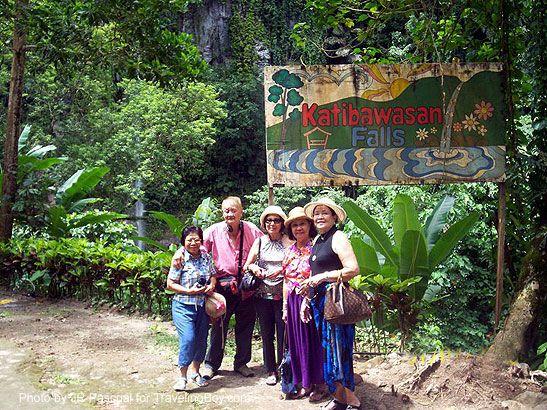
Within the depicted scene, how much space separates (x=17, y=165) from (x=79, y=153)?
32.1 feet

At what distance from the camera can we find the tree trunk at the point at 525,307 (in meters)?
3.74

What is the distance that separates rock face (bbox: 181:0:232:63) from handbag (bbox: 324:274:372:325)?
23.8 metres

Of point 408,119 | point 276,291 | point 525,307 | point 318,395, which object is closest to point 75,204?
point 276,291

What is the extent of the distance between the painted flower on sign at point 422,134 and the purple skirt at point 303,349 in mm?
1612

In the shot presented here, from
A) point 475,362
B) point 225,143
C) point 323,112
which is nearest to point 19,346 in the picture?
point 323,112

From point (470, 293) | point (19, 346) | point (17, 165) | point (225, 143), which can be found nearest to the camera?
point (19, 346)

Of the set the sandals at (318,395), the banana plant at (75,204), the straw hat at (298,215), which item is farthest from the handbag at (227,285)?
the banana plant at (75,204)

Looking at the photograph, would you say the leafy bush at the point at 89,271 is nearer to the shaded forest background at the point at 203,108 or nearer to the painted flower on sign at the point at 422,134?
the shaded forest background at the point at 203,108

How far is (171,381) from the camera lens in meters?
3.81

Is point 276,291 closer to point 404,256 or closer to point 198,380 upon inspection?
point 198,380

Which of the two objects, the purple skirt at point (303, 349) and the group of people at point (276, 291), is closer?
the group of people at point (276, 291)

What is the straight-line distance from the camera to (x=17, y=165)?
7.57 meters

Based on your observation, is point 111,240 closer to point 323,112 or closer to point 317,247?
point 323,112

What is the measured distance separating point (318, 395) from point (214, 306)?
918 millimetres
